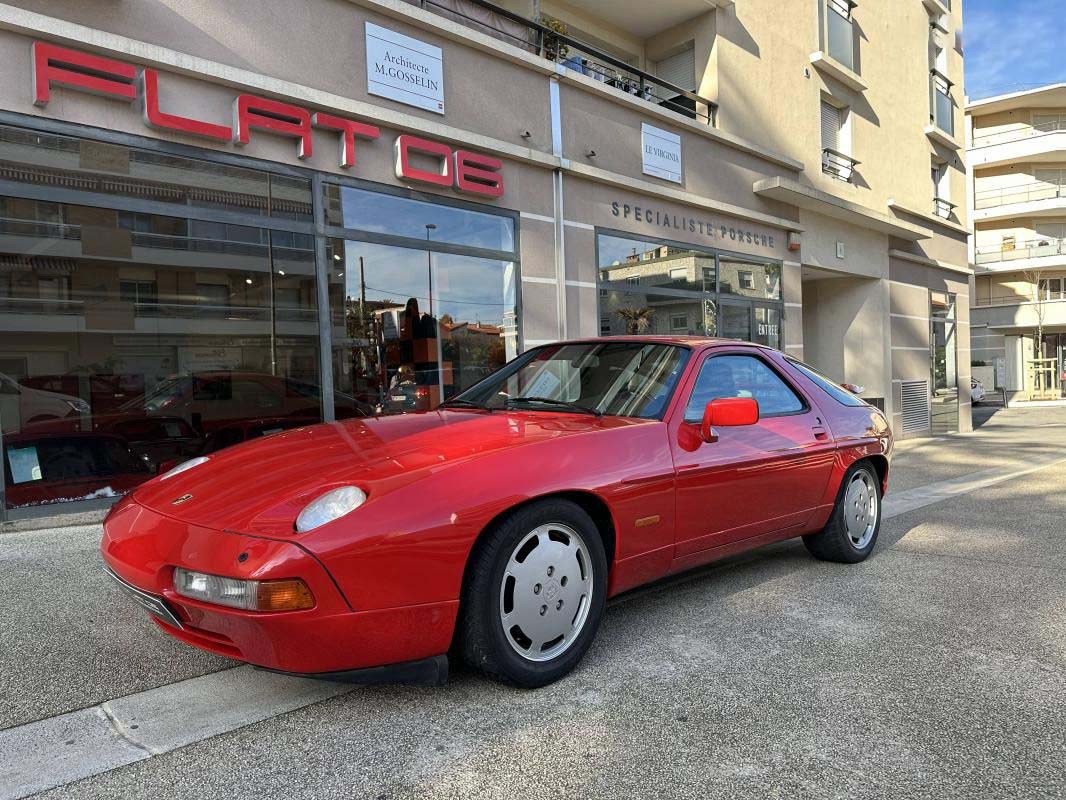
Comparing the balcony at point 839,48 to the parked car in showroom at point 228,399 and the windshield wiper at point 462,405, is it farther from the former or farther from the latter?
the windshield wiper at point 462,405

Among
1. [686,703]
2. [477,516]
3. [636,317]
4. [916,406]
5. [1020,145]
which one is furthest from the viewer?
[1020,145]

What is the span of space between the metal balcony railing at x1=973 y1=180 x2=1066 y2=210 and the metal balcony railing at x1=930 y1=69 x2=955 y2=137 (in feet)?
76.0

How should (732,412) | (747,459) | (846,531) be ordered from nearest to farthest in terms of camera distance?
1. (732,412)
2. (747,459)
3. (846,531)

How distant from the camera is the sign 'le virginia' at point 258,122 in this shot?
16.6 ft

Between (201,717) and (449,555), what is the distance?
1.02 metres

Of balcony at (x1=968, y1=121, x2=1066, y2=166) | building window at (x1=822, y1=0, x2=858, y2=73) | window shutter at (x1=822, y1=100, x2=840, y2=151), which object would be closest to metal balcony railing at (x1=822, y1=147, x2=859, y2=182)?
→ window shutter at (x1=822, y1=100, x2=840, y2=151)

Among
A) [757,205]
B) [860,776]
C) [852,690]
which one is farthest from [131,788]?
[757,205]

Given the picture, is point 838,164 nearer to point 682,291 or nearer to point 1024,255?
point 682,291

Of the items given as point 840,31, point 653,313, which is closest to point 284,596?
point 653,313

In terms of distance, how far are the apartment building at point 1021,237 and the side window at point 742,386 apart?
122 feet

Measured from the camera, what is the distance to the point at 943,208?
17.6 meters

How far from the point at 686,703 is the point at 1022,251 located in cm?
4279

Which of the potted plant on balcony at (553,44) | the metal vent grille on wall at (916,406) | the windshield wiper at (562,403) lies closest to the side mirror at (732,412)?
the windshield wiper at (562,403)

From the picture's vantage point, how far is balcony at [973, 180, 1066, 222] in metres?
35.4
